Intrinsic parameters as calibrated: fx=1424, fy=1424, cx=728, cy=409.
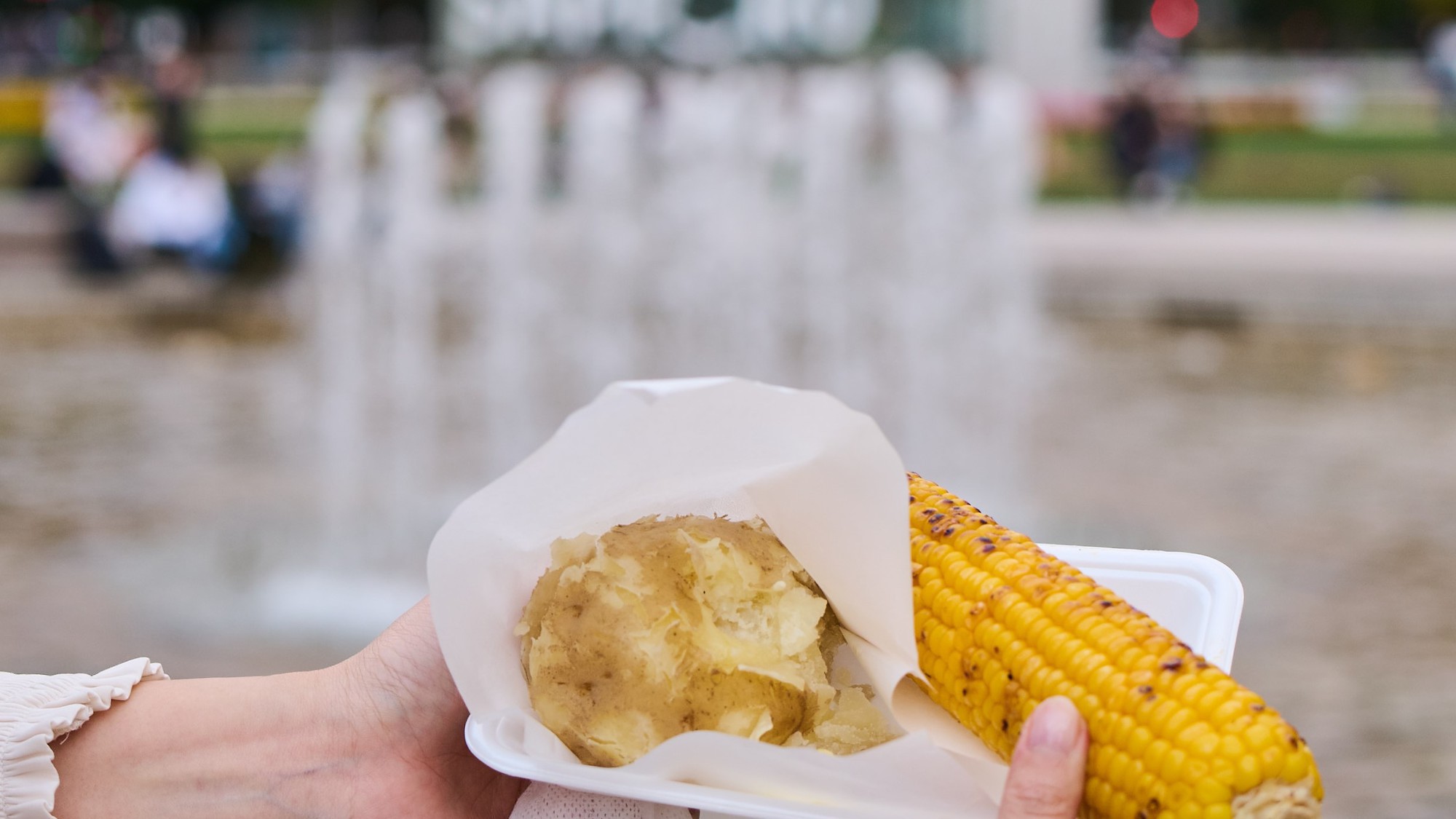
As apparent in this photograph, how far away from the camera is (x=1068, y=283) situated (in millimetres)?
13305

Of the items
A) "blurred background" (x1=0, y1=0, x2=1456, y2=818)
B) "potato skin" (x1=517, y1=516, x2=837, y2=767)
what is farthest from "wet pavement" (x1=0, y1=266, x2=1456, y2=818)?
"potato skin" (x1=517, y1=516, x2=837, y2=767)

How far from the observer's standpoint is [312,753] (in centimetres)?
194

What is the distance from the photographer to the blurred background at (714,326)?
5.52m

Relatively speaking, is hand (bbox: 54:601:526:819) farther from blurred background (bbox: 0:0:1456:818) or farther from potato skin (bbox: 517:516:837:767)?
blurred background (bbox: 0:0:1456:818)

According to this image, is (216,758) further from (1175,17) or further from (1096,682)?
(1175,17)

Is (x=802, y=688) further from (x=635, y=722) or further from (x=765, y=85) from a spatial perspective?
(x=765, y=85)

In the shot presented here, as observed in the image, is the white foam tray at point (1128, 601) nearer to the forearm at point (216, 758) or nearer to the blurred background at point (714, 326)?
the forearm at point (216, 758)

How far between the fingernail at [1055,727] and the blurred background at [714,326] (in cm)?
299

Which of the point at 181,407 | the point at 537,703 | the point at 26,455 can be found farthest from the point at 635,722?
the point at 181,407

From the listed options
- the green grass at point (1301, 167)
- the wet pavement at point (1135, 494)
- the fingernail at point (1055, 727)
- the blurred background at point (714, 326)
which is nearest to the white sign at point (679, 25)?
the blurred background at point (714, 326)

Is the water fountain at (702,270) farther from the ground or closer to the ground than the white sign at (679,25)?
closer to the ground

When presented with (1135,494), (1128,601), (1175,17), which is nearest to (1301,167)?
(1135,494)

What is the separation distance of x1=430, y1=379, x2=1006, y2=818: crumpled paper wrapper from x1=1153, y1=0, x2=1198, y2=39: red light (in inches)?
1605

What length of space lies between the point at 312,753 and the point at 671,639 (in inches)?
27.3
